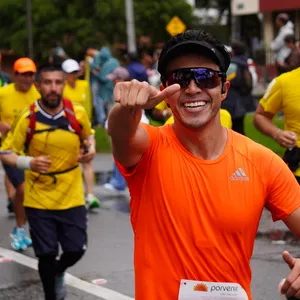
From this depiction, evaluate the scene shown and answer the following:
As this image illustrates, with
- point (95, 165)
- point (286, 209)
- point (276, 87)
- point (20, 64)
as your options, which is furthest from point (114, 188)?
point (286, 209)

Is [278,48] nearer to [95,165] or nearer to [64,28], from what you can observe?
[95,165]

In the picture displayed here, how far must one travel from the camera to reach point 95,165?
1571 centimetres

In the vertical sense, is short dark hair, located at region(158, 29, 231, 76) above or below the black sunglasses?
above

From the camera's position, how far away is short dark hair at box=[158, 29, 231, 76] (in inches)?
137

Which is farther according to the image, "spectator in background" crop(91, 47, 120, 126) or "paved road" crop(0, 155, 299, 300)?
"spectator in background" crop(91, 47, 120, 126)

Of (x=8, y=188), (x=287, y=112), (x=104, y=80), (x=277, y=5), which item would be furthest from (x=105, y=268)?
(x=277, y=5)

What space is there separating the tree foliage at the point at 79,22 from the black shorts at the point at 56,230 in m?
24.0

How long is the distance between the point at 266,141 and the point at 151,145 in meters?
12.8

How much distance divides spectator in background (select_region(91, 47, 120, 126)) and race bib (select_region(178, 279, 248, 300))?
16998 mm

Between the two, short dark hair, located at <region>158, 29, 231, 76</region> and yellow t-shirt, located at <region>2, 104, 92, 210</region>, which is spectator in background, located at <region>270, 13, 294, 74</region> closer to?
yellow t-shirt, located at <region>2, 104, 92, 210</region>

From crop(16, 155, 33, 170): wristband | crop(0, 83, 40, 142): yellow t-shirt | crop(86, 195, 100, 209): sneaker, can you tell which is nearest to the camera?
crop(16, 155, 33, 170): wristband

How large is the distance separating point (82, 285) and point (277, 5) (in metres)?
32.9

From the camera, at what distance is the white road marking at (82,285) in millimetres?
7195

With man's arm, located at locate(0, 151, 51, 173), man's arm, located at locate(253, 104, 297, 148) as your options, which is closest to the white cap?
man's arm, located at locate(0, 151, 51, 173)
